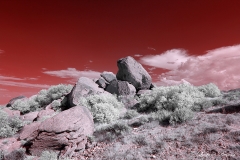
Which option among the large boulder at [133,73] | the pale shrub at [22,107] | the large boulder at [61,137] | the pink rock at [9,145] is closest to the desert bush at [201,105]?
the large boulder at [61,137]

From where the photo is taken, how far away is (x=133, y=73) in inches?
683

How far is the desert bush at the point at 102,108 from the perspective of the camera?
1091cm

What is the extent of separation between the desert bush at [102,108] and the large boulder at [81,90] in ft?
2.31

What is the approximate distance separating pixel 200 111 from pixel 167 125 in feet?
9.58

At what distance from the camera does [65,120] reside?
775 cm

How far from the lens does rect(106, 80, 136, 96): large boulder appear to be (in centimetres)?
1552

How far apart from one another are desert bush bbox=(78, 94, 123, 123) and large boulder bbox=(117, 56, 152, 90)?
4.35 metres

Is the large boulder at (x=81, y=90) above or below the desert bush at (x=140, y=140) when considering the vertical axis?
above

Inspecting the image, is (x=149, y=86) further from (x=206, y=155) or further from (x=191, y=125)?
(x=206, y=155)

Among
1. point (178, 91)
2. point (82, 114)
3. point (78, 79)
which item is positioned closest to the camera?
point (82, 114)

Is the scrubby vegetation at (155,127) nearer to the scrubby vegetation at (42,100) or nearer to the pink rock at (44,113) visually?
the pink rock at (44,113)

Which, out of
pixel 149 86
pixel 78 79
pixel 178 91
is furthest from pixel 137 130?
pixel 149 86

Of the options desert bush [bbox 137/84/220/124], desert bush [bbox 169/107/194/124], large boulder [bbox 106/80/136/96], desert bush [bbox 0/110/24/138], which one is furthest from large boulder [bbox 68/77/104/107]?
desert bush [bbox 169/107/194/124]

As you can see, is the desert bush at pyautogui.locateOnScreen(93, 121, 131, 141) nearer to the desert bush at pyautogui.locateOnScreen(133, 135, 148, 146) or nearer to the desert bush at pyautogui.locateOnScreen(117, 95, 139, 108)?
the desert bush at pyautogui.locateOnScreen(133, 135, 148, 146)
